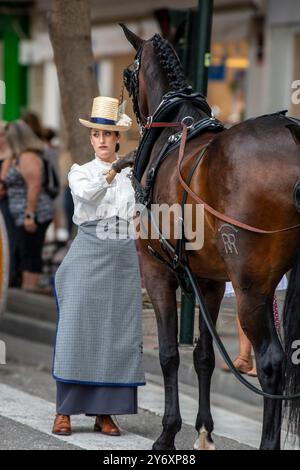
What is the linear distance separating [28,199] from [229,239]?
21.1 ft

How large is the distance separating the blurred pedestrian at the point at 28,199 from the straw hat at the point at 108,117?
5086 mm

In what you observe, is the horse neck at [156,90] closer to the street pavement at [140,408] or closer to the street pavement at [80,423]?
the street pavement at [140,408]

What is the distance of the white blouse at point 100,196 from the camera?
7207 millimetres

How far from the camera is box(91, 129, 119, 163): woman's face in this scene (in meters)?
7.33

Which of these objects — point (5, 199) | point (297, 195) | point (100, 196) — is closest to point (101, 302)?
point (100, 196)

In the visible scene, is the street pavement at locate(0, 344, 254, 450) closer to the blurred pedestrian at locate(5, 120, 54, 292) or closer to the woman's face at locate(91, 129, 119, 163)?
the woman's face at locate(91, 129, 119, 163)

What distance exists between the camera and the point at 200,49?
9234 mm

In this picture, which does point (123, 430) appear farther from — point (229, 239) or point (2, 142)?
point (2, 142)

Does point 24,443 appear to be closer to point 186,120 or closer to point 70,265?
point 70,265

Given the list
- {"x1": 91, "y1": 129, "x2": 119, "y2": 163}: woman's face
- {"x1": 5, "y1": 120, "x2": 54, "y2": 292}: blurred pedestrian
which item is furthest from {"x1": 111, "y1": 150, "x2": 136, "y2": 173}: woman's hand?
{"x1": 5, "y1": 120, "x2": 54, "y2": 292}: blurred pedestrian

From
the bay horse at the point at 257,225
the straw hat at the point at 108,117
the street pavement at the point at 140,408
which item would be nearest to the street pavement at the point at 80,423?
the street pavement at the point at 140,408

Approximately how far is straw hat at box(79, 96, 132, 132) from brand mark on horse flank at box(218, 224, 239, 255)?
130 centimetres
